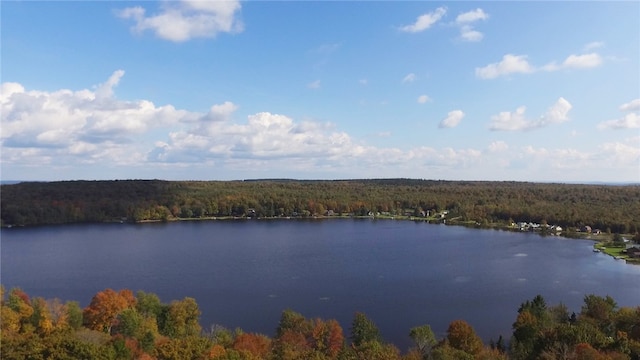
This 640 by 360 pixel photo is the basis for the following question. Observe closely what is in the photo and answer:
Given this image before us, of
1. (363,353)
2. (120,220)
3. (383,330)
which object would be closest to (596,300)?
(383,330)

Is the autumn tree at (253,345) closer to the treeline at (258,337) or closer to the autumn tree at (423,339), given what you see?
the treeline at (258,337)

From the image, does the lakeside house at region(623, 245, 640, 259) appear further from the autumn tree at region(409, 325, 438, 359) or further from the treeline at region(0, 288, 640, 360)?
the autumn tree at region(409, 325, 438, 359)

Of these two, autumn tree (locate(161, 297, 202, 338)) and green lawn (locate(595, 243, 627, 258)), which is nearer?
autumn tree (locate(161, 297, 202, 338))

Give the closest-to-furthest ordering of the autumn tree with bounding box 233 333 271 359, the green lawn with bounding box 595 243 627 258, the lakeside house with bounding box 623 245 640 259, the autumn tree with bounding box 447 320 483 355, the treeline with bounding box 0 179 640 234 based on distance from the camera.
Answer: the autumn tree with bounding box 233 333 271 359 → the autumn tree with bounding box 447 320 483 355 → the lakeside house with bounding box 623 245 640 259 → the green lawn with bounding box 595 243 627 258 → the treeline with bounding box 0 179 640 234

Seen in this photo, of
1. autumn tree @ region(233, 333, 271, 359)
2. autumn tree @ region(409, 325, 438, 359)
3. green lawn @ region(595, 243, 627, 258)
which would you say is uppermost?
autumn tree @ region(233, 333, 271, 359)

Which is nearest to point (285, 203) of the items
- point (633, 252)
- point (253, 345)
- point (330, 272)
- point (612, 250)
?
point (330, 272)

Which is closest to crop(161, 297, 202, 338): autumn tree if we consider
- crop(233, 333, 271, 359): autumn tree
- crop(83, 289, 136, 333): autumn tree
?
crop(83, 289, 136, 333): autumn tree

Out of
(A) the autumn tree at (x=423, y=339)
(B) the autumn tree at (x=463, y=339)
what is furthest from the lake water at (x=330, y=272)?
(B) the autumn tree at (x=463, y=339)
